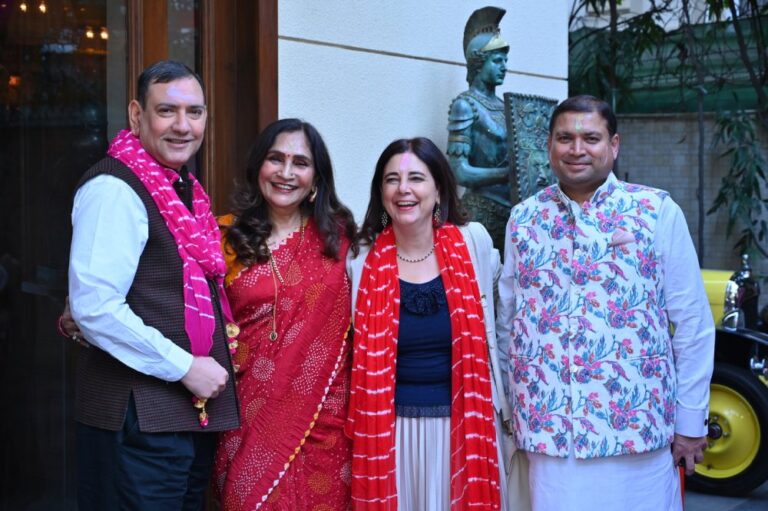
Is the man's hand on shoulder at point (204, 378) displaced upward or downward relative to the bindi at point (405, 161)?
downward

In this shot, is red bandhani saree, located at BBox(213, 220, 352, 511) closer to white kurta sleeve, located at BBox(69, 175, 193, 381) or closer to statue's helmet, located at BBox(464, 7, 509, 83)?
white kurta sleeve, located at BBox(69, 175, 193, 381)

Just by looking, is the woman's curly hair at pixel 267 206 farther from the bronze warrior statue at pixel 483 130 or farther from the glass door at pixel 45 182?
the bronze warrior statue at pixel 483 130

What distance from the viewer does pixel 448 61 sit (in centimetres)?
562

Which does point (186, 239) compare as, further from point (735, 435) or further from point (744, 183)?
point (744, 183)

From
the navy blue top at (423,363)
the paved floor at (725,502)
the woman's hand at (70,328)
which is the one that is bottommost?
the paved floor at (725,502)

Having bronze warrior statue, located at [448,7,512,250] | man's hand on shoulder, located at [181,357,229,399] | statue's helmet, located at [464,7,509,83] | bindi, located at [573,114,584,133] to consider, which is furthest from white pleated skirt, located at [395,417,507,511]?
statue's helmet, located at [464,7,509,83]

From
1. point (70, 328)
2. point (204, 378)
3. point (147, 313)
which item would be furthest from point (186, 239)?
point (70, 328)

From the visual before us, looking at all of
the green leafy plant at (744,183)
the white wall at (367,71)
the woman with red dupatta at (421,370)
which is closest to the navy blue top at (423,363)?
the woman with red dupatta at (421,370)

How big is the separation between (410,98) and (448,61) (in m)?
0.42

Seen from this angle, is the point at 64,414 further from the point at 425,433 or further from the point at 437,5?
the point at 437,5

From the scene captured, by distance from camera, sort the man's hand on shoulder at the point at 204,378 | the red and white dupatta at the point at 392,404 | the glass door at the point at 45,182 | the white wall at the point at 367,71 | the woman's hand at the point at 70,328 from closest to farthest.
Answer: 1. the man's hand on shoulder at the point at 204,378
2. the woman's hand at the point at 70,328
3. the red and white dupatta at the point at 392,404
4. the glass door at the point at 45,182
5. the white wall at the point at 367,71

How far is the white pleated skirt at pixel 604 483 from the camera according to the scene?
3176 millimetres

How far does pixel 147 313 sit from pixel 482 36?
304 centimetres

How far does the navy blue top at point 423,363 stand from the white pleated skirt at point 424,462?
0.13ft
